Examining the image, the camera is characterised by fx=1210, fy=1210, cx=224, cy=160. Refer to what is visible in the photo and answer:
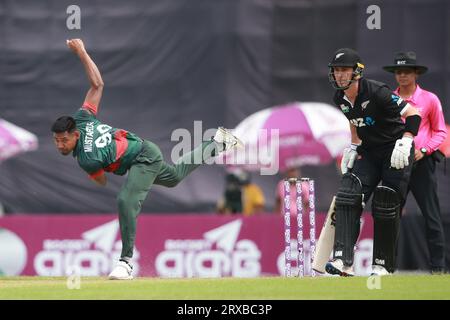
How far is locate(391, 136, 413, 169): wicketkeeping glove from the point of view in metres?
10.7

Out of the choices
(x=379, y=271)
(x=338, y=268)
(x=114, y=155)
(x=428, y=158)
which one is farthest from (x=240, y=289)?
(x=428, y=158)

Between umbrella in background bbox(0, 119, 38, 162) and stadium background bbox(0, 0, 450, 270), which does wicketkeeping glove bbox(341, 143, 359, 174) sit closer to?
stadium background bbox(0, 0, 450, 270)

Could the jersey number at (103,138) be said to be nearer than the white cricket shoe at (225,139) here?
Yes

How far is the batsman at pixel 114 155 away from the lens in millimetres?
10883

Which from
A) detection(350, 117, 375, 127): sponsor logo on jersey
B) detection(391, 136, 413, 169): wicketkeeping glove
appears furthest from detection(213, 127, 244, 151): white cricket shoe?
detection(391, 136, 413, 169): wicketkeeping glove

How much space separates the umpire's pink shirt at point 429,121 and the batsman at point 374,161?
4.45 feet

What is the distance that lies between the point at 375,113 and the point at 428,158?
175cm

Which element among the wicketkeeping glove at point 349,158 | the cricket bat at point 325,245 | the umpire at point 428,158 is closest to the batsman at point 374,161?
the wicketkeeping glove at point 349,158

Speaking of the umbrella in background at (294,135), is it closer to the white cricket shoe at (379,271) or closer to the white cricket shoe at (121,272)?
the white cricket shoe at (379,271)

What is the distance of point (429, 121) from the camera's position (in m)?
12.5

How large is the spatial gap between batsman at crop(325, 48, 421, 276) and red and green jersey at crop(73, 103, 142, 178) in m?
1.97

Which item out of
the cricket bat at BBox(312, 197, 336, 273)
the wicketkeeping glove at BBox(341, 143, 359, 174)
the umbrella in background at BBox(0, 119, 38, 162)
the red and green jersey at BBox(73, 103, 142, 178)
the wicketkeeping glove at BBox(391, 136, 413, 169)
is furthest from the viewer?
the umbrella in background at BBox(0, 119, 38, 162)

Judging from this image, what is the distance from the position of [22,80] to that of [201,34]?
3.18 meters
